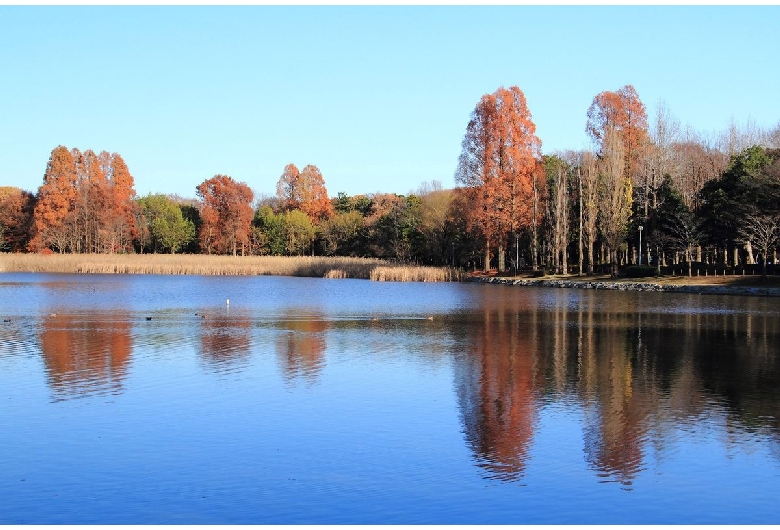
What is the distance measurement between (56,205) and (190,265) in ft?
64.8

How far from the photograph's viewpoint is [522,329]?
2370cm

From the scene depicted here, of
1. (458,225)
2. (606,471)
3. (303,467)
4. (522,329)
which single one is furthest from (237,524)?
(458,225)

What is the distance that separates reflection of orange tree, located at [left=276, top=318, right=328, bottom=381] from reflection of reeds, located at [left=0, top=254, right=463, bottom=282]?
33465 millimetres

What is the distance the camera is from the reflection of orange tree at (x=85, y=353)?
45.4 ft

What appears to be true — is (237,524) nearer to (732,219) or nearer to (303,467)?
(303,467)

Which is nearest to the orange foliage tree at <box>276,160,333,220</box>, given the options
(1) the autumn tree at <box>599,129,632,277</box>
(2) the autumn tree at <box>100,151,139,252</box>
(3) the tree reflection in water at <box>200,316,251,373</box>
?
(2) the autumn tree at <box>100,151,139,252</box>

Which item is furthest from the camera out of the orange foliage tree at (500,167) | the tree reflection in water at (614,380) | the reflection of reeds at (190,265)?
the reflection of reeds at (190,265)

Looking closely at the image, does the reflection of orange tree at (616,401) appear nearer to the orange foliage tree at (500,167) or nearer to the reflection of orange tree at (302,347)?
the reflection of orange tree at (302,347)

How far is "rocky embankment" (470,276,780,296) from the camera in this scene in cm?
4063

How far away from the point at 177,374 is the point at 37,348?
4.92 meters

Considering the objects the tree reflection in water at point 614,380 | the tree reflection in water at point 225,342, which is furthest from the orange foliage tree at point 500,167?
the tree reflection in water at point 225,342

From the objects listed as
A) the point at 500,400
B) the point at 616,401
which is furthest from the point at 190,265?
the point at 616,401

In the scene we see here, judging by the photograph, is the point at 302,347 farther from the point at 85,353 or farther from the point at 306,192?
the point at 306,192

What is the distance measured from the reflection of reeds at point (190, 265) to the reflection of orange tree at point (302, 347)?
3347cm
